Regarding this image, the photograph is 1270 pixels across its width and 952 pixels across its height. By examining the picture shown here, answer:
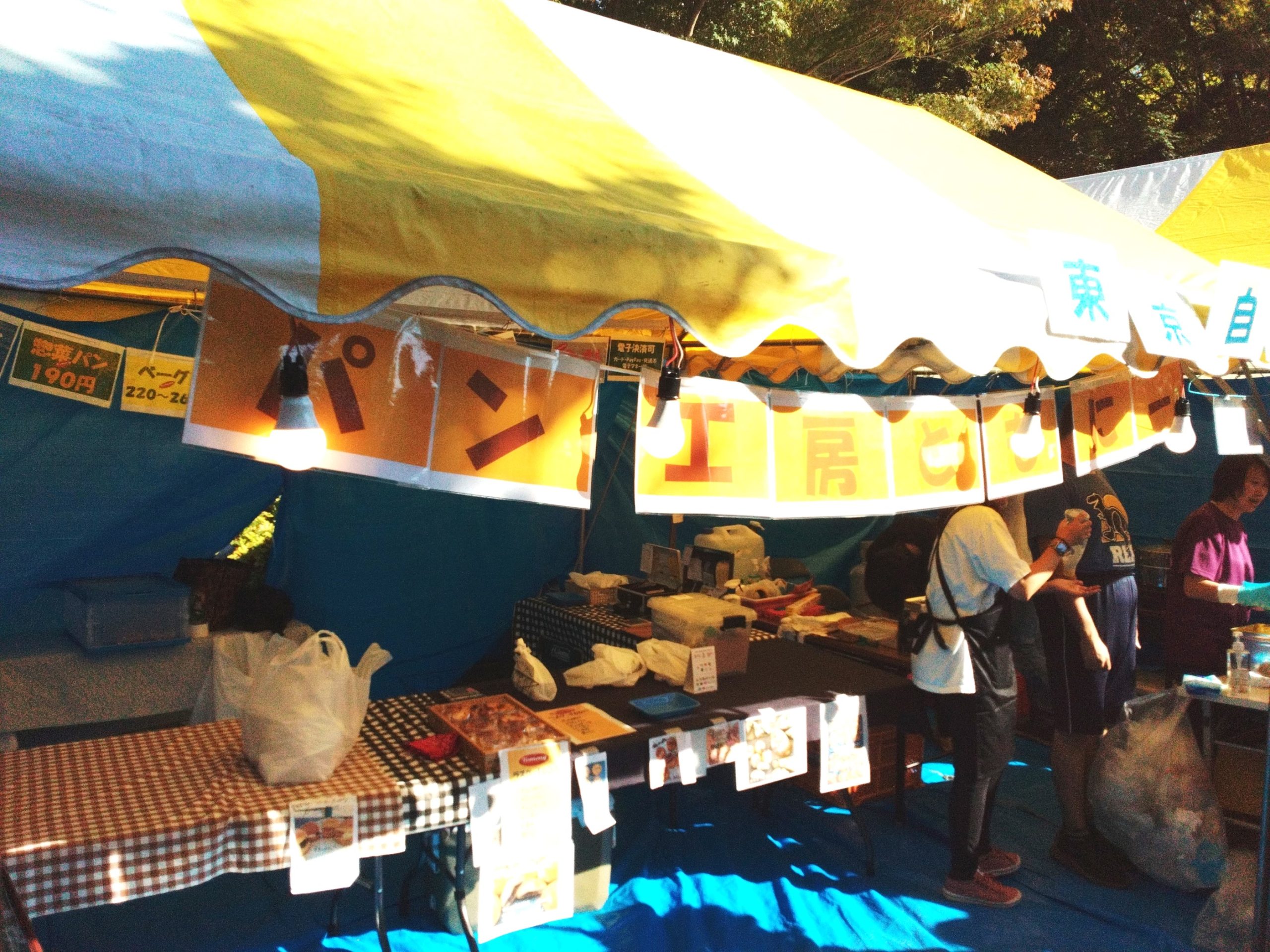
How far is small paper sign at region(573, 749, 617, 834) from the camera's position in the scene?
2867mm

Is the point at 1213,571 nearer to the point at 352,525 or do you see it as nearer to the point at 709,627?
the point at 709,627

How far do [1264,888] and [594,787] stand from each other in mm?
2549

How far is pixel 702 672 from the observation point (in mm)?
3586

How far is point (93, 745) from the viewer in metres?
2.97

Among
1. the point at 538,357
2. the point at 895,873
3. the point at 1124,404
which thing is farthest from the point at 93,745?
the point at 1124,404

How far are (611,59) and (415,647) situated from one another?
4197mm

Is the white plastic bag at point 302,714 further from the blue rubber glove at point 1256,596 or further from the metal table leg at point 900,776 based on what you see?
the blue rubber glove at point 1256,596

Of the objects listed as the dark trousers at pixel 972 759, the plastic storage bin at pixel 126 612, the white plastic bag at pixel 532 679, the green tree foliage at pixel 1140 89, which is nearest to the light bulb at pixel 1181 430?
the dark trousers at pixel 972 759

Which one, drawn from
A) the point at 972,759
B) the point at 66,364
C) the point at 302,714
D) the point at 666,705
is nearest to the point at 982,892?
the point at 972,759

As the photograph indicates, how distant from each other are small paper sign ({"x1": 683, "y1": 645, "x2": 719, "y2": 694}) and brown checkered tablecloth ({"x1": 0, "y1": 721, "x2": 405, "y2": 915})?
132cm

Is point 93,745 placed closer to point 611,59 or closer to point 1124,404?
point 611,59

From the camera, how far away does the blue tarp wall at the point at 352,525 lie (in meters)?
4.78

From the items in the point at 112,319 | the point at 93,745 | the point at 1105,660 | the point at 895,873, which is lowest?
the point at 895,873

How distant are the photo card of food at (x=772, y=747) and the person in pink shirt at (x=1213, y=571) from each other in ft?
7.10
